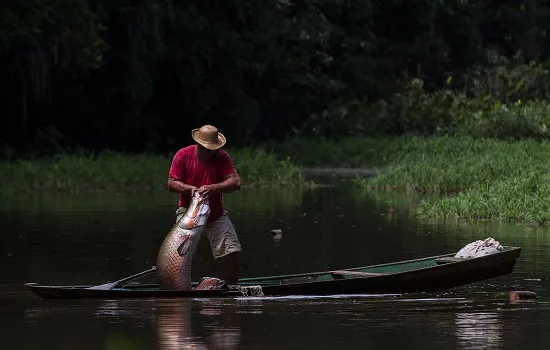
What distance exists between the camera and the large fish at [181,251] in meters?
16.2

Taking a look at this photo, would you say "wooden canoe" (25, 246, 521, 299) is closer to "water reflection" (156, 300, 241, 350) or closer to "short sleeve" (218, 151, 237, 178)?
"water reflection" (156, 300, 241, 350)

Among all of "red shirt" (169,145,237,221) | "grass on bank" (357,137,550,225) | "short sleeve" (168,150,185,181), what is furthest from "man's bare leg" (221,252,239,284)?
"grass on bank" (357,137,550,225)

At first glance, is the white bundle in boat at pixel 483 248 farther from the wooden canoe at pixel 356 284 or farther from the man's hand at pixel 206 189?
the man's hand at pixel 206 189

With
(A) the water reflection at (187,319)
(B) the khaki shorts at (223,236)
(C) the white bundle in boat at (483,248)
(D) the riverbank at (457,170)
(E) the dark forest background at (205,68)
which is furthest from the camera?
(E) the dark forest background at (205,68)

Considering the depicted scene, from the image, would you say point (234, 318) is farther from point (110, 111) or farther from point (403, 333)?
point (110, 111)

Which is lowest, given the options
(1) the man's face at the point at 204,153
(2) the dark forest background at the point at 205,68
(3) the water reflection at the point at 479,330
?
(3) the water reflection at the point at 479,330

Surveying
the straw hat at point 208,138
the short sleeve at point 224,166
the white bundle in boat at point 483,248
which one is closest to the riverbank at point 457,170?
the white bundle in boat at point 483,248

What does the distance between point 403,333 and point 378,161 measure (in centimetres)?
3754

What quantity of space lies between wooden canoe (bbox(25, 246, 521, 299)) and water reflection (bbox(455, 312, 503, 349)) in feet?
4.34

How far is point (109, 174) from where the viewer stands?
40406 mm

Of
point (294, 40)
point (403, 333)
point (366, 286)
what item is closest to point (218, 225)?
point (366, 286)

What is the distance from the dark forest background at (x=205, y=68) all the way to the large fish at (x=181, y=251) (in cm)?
2608

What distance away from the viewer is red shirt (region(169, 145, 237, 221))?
53.2 ft

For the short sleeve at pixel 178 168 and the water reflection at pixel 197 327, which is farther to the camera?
the short sleeve at pixel 178 168
